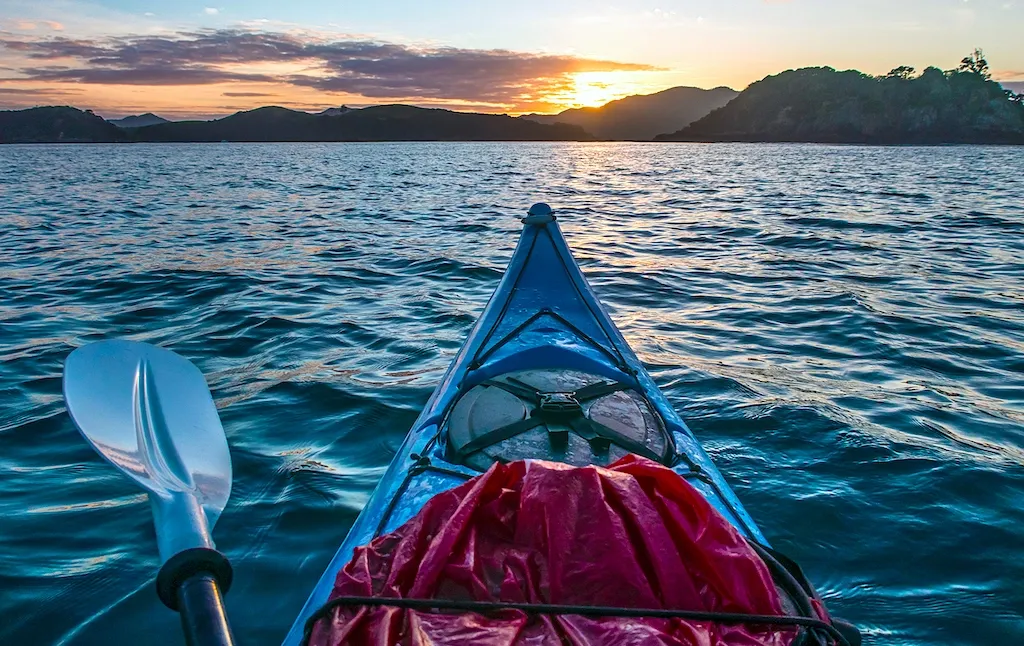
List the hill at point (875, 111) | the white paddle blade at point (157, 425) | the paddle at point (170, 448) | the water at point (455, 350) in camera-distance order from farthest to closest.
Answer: the hill at point (875, 111)
the water at point (455, 350)
the white paddle blade at point (157, 425)
the paddle at point (170, 448)

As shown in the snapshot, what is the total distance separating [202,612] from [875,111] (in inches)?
5783

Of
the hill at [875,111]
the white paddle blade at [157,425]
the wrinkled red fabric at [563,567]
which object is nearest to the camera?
the wrinkled red fabric at [563,567]

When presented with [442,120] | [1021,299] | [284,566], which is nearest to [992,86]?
[442,120]

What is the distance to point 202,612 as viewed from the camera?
6.56 feet

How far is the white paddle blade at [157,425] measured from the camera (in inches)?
115

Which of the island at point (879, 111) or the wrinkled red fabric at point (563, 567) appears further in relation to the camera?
the island at point (879, 111)

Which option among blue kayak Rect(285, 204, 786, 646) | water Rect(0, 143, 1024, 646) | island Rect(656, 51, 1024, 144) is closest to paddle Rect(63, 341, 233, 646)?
blue kayak Rect(285, 204, 786, 646)

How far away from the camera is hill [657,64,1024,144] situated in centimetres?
11869

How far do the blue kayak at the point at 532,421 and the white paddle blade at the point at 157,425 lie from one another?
0.67 metres

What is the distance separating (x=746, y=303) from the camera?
28.9 feet

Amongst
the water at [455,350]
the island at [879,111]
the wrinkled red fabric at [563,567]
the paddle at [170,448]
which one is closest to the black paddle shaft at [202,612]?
the paddle at [170,448]

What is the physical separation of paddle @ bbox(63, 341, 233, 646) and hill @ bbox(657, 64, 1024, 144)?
139 metres

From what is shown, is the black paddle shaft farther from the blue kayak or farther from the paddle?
the blue kayak

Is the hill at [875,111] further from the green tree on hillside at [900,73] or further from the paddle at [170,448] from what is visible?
the paddle at [170,448]
